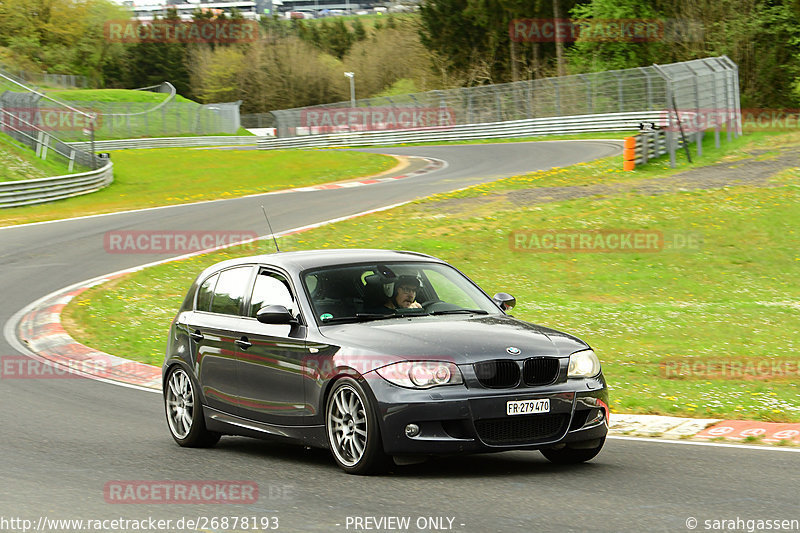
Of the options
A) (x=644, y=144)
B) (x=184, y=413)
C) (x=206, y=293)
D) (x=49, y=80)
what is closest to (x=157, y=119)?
(x=49, y=80)

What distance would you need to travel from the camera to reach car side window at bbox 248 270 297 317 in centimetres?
839

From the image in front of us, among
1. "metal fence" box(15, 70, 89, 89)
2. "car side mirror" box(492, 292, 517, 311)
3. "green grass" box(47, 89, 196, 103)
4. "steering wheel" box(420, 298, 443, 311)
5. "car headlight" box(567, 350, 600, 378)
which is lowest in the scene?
"car headlight" box(567, 350, 600, 378)

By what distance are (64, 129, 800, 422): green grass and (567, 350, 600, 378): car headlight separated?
2.93 meters

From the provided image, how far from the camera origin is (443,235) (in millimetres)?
25141

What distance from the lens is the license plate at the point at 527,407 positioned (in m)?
7.21

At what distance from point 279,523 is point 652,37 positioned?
209ft

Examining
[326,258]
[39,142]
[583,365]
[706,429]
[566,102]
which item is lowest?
[706,429]

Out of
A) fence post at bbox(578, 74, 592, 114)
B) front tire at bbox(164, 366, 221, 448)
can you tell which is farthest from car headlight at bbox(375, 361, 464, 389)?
fence post at bbox(578, 74, 592, 114)

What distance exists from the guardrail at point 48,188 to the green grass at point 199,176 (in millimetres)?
330

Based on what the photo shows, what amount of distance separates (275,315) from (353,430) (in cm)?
108

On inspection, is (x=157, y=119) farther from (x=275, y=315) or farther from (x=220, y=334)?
(x=275, y=315)

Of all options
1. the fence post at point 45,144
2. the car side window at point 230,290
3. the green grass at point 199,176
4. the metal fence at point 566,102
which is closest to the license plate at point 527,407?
the car side window at point 230,290

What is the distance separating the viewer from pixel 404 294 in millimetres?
8320

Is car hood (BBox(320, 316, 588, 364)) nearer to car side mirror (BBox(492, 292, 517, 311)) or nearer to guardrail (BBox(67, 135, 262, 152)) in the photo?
car side mirror (BBox(492, 292, 517, 311))
